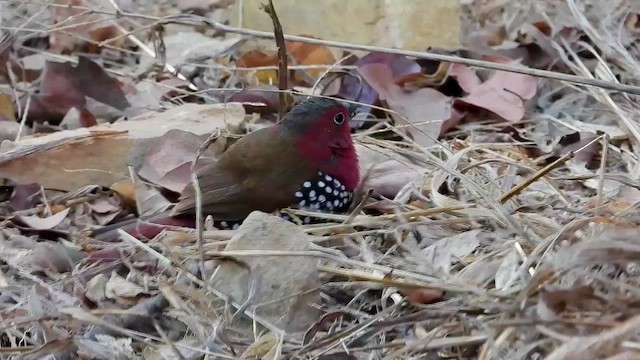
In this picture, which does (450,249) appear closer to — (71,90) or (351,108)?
(351,108)

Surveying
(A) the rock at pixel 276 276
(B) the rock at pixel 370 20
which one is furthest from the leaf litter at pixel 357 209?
(B) the rock at pixel 370 20

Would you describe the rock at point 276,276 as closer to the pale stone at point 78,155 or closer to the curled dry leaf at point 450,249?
the curled dry leaf at point 450,249

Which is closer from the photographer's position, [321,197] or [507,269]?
[507,269]

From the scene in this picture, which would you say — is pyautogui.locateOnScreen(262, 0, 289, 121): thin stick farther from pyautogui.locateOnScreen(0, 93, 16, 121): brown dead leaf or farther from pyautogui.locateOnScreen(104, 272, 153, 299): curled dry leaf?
pyautogui.locateOnScreen(0, 93, 16, 121): brown dead leaf

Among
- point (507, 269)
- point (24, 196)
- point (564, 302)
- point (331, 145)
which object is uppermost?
point (564, 302)

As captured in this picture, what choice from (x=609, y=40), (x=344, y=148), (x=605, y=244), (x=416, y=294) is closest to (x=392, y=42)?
(x=609, y=40)

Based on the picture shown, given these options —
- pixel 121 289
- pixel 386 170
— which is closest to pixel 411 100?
pixel 386 170

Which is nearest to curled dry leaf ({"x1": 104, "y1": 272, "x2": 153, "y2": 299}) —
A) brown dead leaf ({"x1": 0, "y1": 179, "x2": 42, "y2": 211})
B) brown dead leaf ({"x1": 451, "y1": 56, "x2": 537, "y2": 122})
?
brown dead leaf ({"x1": 0, "y1": 179, "x2": 42, "y2": 211})
